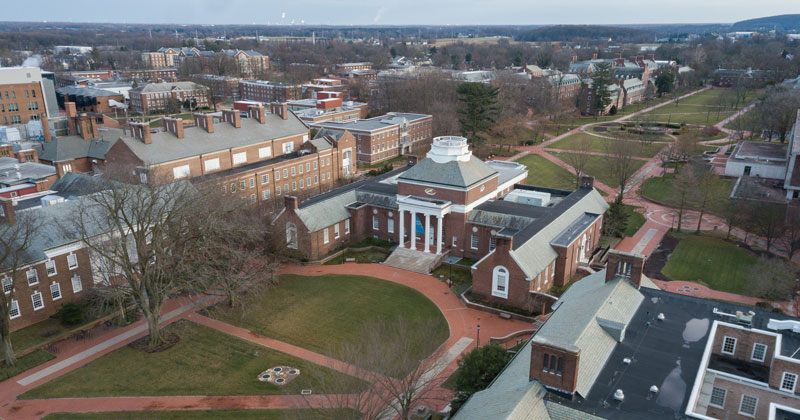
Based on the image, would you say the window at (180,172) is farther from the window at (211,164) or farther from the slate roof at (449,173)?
the slate roof at (449,173)

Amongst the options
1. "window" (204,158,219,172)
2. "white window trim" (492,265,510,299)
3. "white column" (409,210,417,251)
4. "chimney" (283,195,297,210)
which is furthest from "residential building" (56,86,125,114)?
"white window trim" (492,265,510,299)

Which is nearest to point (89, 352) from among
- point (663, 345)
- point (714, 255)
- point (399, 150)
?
point (663, 345)

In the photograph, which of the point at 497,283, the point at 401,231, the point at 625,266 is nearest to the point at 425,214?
the point at 401,231

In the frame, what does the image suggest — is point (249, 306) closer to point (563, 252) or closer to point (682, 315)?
point (563, 252)

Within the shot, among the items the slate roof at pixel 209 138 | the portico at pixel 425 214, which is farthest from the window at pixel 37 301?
the portico at pixel 425 214

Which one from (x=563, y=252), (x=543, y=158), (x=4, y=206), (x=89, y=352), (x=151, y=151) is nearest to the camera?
(x=89, y=352)

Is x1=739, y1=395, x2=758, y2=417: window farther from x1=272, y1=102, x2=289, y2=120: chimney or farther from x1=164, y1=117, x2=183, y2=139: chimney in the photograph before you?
x1=272, y1=102, x2=289, y2=120: chimney
